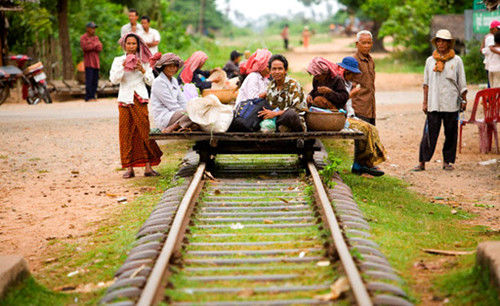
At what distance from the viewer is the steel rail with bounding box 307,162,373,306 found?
416 cm

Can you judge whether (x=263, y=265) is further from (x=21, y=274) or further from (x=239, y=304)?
(x=21, y=274)

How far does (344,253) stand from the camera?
493 cm

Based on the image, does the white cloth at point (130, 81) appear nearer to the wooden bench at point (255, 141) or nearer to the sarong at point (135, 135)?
the sarong at point (135, 135)

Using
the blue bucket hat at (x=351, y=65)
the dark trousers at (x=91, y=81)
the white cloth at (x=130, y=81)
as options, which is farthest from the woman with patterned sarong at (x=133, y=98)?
the dark trousers at (x=91, y=81)

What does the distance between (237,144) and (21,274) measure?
152 inches

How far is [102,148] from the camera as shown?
12.3m

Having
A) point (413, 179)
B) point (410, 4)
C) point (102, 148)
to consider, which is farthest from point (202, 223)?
point (410, 4)

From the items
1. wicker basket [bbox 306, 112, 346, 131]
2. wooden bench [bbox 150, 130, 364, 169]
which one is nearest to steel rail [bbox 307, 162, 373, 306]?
wooden bench [bbox 150, 130, 364, 169]

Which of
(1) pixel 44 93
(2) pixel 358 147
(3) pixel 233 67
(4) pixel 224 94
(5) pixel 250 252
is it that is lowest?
(5) pixel 250 252

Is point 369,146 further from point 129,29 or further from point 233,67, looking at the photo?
point 129,29

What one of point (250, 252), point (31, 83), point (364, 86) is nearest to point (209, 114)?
point (364, 86)

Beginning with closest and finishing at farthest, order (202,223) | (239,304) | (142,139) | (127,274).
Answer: (239,304), (127,274), (202,223), (142,139)

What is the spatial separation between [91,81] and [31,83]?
1720 mm

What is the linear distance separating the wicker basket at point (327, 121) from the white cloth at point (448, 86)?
230 centimetres
